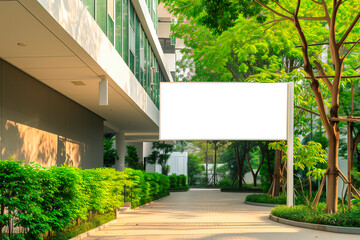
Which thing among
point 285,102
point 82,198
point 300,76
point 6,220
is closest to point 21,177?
point 6,220

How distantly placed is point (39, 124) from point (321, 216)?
8444mm

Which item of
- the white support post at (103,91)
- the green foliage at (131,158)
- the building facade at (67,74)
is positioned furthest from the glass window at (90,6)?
the green foliage at (131,158)

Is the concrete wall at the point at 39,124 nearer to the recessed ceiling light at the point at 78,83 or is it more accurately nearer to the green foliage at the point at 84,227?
the recessed ceiling light at the point at 78,83

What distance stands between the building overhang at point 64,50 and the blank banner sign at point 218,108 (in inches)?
81.9

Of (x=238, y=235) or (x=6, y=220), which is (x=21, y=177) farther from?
(x=238, y=235)

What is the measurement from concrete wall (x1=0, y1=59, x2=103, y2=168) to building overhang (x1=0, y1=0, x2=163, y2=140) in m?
0.35

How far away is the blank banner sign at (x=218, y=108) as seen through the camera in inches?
586

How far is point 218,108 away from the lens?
49.0 ft

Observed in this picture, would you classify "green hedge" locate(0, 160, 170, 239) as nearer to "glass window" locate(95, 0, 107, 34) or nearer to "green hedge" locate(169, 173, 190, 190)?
"glass window" locate(95, 0, 107, 34)

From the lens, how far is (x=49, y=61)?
12664 millimetres

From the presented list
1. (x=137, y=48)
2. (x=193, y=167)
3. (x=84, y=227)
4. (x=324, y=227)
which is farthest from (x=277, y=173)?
(x=193, y=167)

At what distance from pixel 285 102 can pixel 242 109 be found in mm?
1332

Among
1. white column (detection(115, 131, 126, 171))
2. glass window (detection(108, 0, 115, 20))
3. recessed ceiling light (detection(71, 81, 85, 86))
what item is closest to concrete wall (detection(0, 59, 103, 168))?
recessed ceiling light (detection(71, 81, 85, 86))

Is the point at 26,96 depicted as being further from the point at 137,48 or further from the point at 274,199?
the point at 274,199
